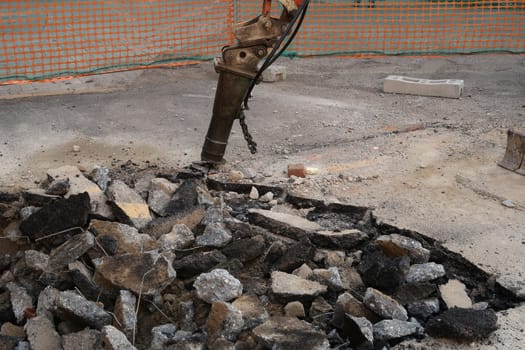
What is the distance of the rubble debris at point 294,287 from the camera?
3.62 metres

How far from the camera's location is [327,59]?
30.6 ft

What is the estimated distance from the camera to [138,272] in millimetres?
3742

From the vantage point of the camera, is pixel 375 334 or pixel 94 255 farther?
pixel 94 255

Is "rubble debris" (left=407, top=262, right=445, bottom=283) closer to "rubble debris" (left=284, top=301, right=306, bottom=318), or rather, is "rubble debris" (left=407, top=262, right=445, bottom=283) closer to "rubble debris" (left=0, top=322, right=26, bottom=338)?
"rubble debris" (left=284, top=301, right=306, bottom=318)

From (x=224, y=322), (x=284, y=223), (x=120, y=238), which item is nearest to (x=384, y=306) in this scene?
(x=224, y=322)

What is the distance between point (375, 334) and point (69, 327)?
5.49 ft

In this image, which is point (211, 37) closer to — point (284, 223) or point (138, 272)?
point (284, 223)

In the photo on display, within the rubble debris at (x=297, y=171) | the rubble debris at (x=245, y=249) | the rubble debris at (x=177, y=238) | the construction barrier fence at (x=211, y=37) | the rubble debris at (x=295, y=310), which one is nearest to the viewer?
the rubble debris at (x=295, y=310)

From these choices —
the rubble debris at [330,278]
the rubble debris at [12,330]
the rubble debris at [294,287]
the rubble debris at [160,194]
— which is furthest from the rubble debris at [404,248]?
the rubble debris at [12,330]

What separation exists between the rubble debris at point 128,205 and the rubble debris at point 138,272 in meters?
0.57

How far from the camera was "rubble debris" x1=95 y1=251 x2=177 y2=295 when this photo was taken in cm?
369

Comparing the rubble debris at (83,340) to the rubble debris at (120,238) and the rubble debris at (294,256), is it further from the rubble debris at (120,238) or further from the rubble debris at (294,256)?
the rubble debris at (294,256)

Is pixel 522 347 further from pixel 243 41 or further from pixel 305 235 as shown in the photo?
pixel 243 41

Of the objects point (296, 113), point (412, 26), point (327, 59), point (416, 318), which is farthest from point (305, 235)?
point (412, 26)
